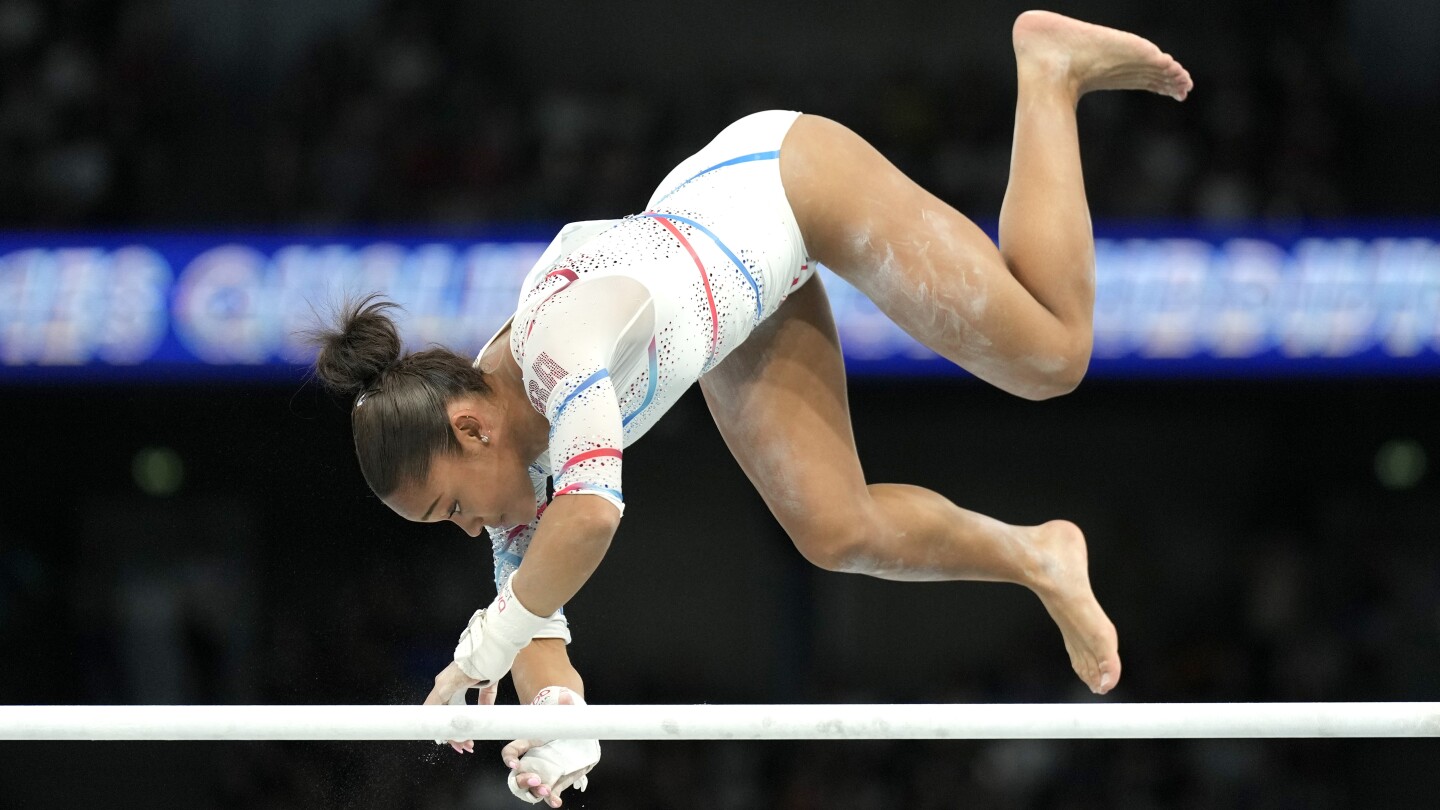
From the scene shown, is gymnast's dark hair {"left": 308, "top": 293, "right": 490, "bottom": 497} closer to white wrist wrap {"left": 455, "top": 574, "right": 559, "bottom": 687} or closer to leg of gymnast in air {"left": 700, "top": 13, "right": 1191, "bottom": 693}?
white wrist wrap {"left": 455, "top": 574, "right": 559, "bottom": 687}

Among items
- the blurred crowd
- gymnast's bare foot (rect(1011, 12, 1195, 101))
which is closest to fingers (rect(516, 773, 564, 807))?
gymnast's bare foot (rect(1011, 12, 1195, 101))

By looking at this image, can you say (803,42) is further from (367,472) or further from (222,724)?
(222,724)

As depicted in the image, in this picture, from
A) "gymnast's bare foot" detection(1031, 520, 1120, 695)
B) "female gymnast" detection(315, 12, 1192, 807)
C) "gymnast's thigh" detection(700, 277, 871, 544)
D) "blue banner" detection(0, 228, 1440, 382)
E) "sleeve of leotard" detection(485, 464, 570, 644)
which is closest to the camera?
"female gymnast" detection(315, 12, 1192, 807)

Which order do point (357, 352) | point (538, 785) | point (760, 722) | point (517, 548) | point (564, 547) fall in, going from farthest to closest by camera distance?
point (517, 548) → point (357, 352) → point (538, 785) → point (564, 547) → point (760, 722)

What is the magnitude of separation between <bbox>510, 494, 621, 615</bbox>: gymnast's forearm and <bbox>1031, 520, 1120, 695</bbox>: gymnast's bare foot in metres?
1.14

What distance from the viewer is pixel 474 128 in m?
6.14

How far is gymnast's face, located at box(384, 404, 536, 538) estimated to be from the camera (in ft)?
8.25

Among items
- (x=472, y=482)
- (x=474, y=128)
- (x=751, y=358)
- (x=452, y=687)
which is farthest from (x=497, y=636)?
(x=474, y=128)

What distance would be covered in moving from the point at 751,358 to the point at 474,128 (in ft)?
11.6

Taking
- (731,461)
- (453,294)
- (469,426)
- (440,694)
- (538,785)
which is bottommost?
(538,785)

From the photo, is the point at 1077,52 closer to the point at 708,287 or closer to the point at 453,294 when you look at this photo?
the point at 708,287

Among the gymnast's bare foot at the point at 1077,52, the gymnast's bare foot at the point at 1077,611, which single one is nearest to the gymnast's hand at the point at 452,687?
the gymnast's bare foot at the point at 1077,611

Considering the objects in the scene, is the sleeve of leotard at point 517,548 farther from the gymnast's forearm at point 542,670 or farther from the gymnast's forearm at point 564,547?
the gymnast's forearm at point 564,547

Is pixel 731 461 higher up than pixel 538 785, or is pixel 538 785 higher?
pixel 731 461
